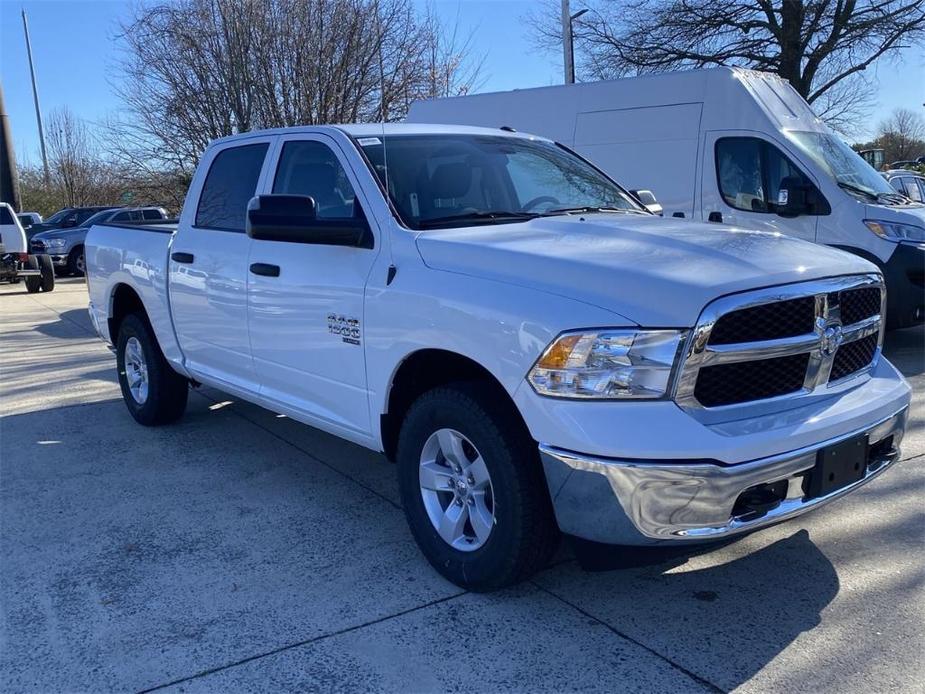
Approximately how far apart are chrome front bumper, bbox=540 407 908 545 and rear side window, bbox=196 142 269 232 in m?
2.85

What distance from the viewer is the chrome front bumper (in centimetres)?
290

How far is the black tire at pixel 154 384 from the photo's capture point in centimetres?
616

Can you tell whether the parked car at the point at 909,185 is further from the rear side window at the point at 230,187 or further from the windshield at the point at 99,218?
the windshield at the point at 99,218

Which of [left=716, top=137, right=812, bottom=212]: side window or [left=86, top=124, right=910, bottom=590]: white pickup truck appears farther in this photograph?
[left=716, top=137, right=812, bottom=212]: side window

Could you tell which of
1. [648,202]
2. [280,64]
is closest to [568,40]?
[280,64]

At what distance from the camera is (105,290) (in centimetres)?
666

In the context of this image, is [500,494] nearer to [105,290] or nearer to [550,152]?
[550,152]

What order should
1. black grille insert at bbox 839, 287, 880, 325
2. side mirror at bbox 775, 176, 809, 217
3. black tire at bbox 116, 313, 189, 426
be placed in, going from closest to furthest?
black grille insert at bbox 839, 287, 880, 325 < black tire at bbox 116, 313, 189, 426 < side mirror at bbox 775, 176, 809, 217

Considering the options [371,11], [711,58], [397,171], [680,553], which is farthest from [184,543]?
[711,58]

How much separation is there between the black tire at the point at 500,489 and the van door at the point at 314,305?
63 cm

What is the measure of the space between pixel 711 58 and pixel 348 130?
63.1ft

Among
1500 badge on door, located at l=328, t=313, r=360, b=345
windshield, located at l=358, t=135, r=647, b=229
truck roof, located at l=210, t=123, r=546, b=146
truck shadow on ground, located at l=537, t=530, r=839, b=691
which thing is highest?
truck roof, located at l=210, t=123, r=546, b=146

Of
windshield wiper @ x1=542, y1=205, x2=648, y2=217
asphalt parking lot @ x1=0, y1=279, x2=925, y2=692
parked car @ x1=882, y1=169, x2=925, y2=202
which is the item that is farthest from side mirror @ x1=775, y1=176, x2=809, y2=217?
parked car @ x1=882, y1=169, x2=925, y2=202

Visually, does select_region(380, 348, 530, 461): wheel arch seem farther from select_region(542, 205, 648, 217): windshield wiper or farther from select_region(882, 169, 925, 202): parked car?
select_region(882, 169, 925, 202): parked car
